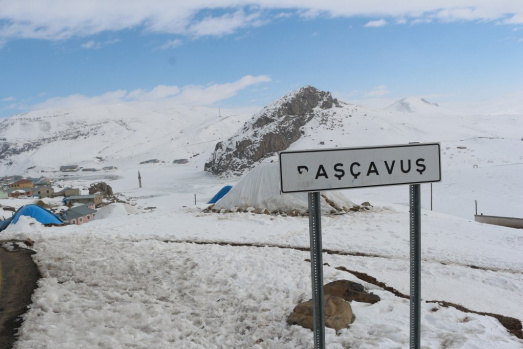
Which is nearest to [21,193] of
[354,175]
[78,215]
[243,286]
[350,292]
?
[78,215]

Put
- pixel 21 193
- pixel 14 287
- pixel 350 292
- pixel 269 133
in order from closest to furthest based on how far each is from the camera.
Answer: pixel 350 292, pixel 14 287, pixel 21 193, pixel 269 133

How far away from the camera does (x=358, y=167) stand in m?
2.88

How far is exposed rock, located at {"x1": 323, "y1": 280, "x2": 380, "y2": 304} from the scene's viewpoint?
6.55 m

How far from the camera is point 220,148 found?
93.8m

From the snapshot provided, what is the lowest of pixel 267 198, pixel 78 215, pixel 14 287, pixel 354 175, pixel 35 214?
pixel 78 215

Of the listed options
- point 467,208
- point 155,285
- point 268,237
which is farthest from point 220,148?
point 155,285

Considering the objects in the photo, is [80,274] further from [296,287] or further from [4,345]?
[296,287]

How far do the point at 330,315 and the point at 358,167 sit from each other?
140 inches

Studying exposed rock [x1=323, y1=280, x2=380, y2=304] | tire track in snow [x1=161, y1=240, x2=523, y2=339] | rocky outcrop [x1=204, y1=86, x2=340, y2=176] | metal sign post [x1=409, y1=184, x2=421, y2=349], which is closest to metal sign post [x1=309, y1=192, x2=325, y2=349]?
metal sign post [x1=409, y1=184, x2=421, y2=349]

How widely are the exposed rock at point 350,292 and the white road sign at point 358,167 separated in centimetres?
417

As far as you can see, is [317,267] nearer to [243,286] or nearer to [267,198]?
[243,286]

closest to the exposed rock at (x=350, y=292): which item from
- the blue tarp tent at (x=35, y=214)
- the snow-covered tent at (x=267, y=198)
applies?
the snow-covered tent at (x=267, y=198)

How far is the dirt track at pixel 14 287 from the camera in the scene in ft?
17.8

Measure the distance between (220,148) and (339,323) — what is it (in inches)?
3531
